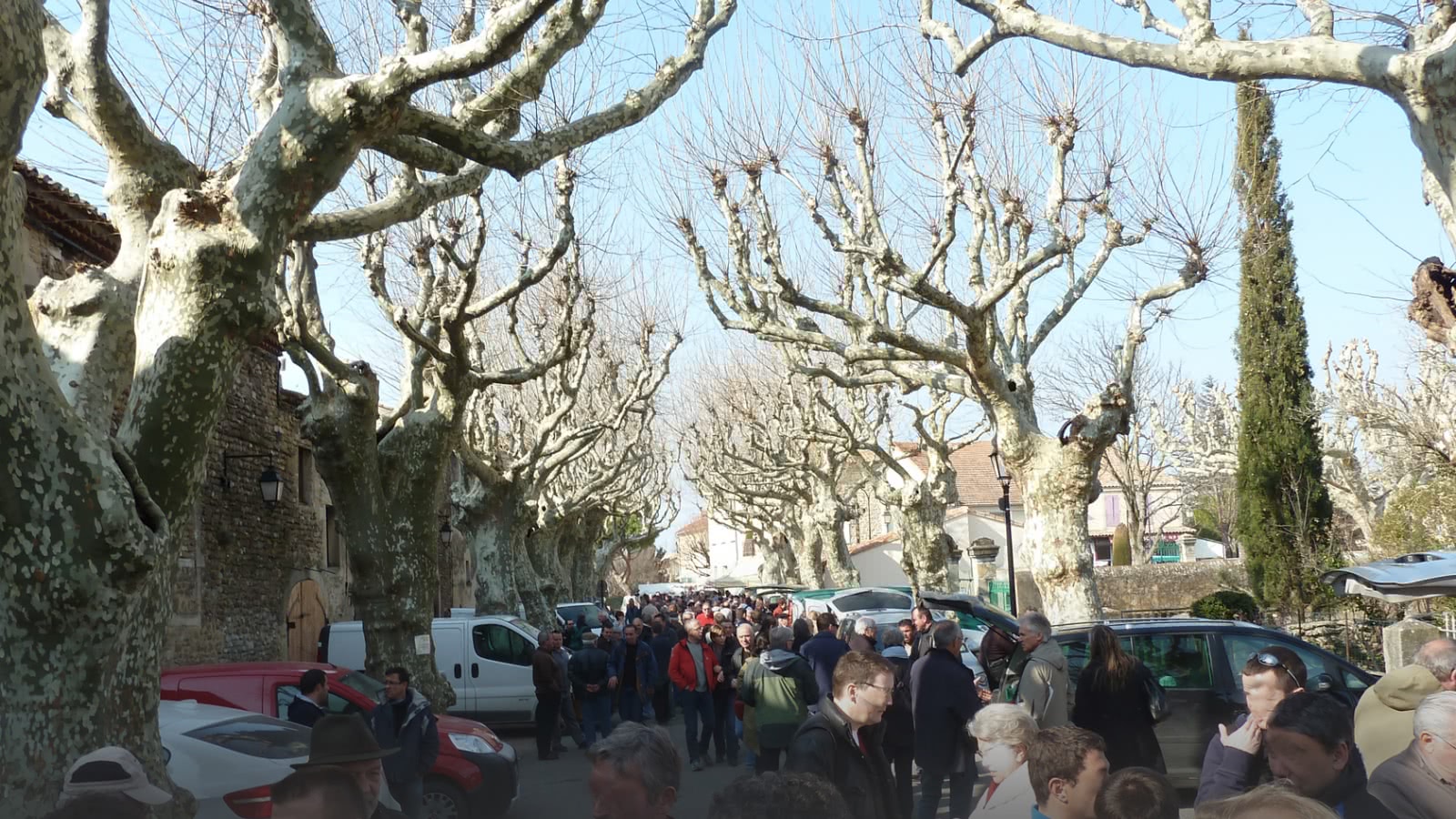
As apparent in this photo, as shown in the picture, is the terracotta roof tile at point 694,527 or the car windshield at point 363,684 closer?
the car windshield at point 363,684

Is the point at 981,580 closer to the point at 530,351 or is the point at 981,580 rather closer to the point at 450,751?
the point at 530,351

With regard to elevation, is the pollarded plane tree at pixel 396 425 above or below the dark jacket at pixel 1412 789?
above

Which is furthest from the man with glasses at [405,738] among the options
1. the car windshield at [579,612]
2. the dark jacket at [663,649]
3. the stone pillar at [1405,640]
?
the car windshield at [579,612]

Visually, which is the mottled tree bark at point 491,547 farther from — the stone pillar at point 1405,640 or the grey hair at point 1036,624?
the grey hair at point 1036,624

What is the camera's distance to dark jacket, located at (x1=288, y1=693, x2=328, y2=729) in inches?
376

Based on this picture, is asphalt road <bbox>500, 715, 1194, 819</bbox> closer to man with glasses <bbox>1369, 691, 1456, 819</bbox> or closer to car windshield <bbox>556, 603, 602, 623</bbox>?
man with glasses <bbox>1369, 691, 1456, 819</bbox>

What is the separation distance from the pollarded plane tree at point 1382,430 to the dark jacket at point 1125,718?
12.5 m

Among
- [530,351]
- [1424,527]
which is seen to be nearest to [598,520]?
[530,351]

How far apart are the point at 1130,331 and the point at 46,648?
13699 mm

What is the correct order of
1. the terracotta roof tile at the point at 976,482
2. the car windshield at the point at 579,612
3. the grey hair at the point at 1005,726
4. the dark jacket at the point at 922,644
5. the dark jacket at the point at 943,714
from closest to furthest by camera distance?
the grey hair at the point at 1005,726, the dark jacket at the point at 943,714, the dark jacket at the point at 922,644, the car windshield at the point at 579,612, the terracotta roof tile at the point at 976,482

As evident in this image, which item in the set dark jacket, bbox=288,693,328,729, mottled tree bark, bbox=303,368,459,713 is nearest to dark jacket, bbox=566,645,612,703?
mottled tree bark, bbox=303,368,459,713

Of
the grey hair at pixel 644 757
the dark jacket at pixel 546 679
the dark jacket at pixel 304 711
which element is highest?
the grey hair at pixel 644 757

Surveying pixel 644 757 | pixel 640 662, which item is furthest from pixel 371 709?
pixel 644 757

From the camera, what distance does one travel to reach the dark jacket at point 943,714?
838 centimetres
